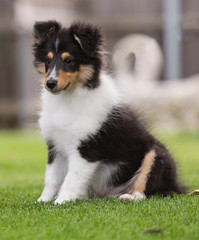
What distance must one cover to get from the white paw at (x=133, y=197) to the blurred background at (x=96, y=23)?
11378 millimetres

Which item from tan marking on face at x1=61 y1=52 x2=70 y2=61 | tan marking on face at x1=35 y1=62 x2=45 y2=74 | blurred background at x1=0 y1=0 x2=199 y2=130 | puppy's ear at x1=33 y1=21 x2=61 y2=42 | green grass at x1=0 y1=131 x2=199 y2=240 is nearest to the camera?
green grass at x1=0 y1=131 x2=199 y2=240

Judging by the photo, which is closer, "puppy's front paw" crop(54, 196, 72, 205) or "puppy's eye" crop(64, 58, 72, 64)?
"puppy's front paw" crop(54, 196, 72, 205)

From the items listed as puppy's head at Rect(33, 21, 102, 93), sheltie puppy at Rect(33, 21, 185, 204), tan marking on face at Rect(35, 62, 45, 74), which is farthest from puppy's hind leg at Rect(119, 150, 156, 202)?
tan marking on face at Rect(35, 62, 45, 74)

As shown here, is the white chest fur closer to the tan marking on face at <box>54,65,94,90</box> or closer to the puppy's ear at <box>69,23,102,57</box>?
the tan marking on face at <box>54,65,94,90</box>

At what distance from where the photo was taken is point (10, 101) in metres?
18.1

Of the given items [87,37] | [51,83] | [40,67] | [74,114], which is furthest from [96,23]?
[51,83]

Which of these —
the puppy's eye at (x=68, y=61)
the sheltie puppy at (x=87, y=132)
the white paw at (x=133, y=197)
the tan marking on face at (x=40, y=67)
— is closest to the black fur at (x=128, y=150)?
the sheltie puppy at (x=87, y=132)

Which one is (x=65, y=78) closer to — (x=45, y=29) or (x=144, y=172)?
(x=45, y=29)

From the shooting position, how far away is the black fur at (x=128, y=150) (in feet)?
14.3

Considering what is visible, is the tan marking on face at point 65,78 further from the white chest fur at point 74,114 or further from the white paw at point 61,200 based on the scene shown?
the white paw at point 61,200

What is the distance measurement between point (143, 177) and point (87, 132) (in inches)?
24.8

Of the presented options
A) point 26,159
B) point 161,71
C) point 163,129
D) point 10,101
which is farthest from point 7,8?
point 26,159

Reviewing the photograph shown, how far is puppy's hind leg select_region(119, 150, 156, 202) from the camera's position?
432cm

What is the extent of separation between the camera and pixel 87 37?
4.41 metres
